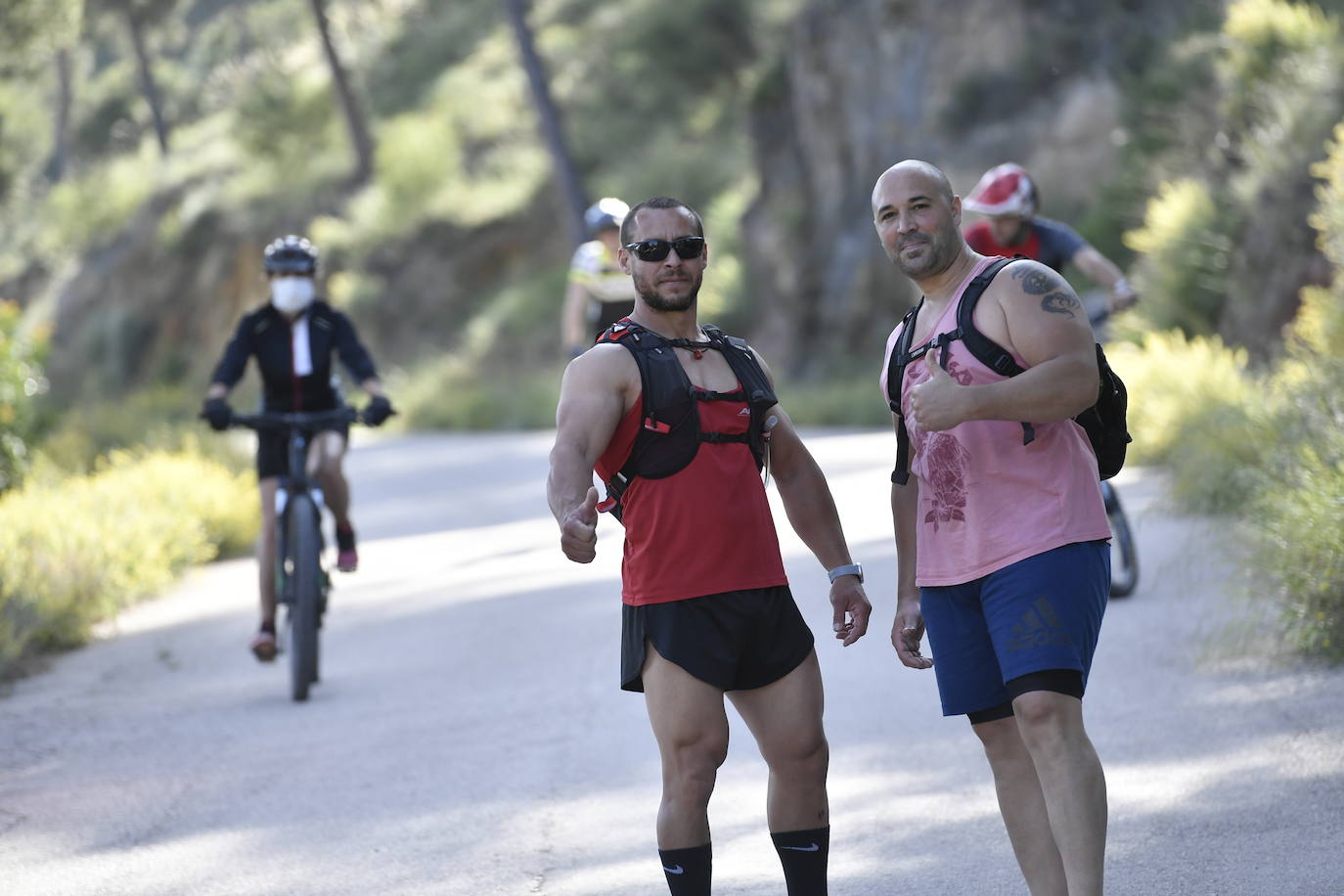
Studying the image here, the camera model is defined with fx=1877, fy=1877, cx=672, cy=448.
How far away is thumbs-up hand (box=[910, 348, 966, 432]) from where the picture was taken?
4.28 metres

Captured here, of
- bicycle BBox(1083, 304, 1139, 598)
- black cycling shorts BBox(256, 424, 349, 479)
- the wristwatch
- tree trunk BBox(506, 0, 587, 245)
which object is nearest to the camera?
the wristwatch

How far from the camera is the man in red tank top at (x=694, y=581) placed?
14.6ft

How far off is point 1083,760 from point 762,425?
1.18 m

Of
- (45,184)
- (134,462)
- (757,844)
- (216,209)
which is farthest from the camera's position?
(45,184)

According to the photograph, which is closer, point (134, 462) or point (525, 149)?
point (134, 462)

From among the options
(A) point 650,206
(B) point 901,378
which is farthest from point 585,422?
(B) point 901,378

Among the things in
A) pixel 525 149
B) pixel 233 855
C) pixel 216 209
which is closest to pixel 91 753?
pixel 233 855

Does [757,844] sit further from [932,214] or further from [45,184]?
[45,184]

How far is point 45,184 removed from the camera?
73250 millimetres

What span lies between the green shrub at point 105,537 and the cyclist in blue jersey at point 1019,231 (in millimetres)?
5369

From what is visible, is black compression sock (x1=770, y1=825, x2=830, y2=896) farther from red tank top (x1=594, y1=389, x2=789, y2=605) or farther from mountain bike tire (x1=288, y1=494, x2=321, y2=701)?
mountain bike tire (x1=288, y1=494, x2=321, y2=701)

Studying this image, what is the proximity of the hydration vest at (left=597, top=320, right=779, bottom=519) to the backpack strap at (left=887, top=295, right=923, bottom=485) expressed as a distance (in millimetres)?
323

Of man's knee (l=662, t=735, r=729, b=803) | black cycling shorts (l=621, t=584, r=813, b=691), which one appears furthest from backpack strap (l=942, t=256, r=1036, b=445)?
man's knee (l=662, t=735, r=729, b=803)

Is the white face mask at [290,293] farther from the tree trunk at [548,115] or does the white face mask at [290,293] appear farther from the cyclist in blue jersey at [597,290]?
the tree trunk at [548,115]
